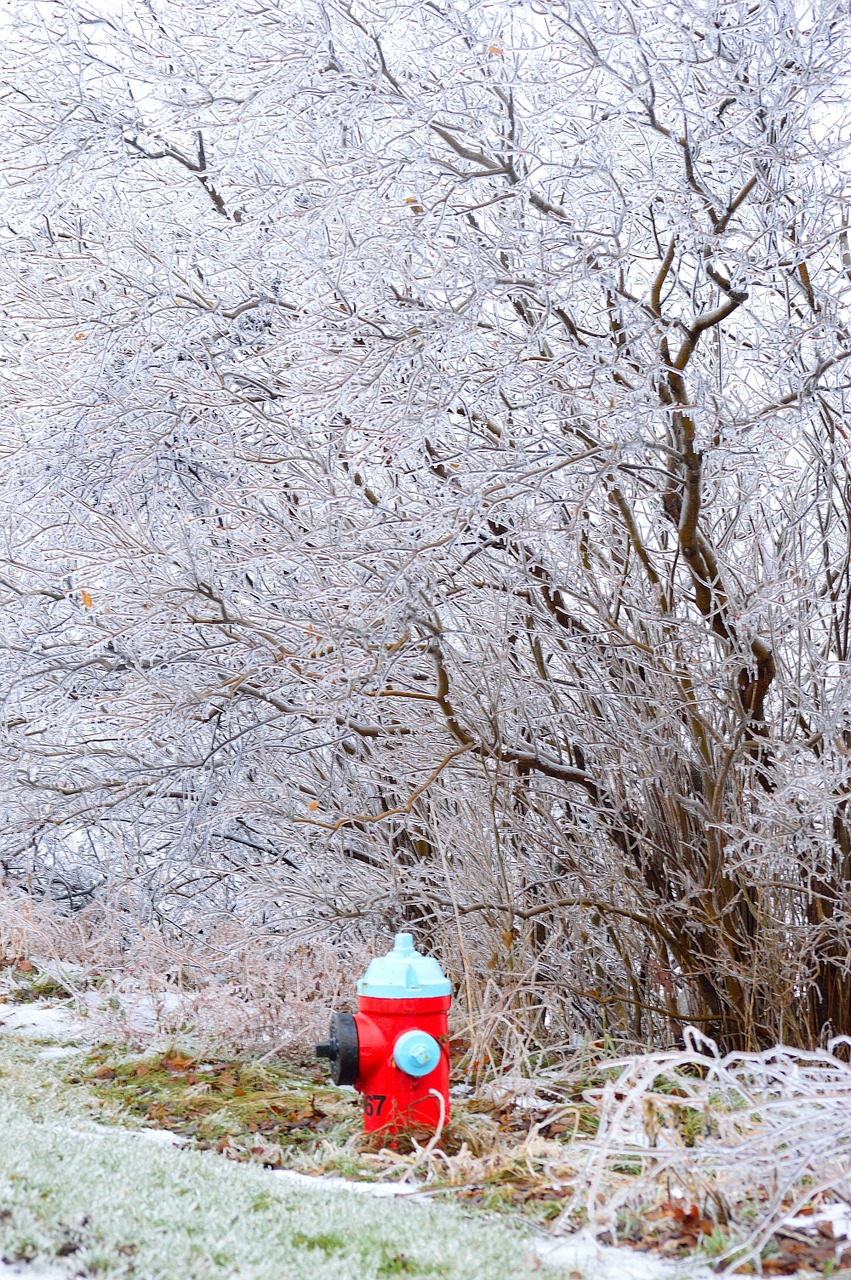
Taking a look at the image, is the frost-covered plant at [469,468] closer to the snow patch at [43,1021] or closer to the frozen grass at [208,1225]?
A: the snow patch at [43,1021]

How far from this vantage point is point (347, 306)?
4602mm

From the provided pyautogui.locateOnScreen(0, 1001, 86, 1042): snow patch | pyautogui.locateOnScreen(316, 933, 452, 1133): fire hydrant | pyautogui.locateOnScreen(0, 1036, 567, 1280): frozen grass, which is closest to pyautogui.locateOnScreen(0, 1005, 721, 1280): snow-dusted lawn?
pyautogui.locateOnScreen(0, 1036, 567, 1280): frozen grass

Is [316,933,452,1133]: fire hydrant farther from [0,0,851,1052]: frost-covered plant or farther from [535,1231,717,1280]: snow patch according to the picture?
[535,1231,717,1280]: snow patch

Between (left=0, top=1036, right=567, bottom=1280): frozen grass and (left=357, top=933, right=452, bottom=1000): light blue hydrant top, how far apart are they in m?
0.67

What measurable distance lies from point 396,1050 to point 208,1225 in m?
1.17

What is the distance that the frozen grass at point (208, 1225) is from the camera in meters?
2.32

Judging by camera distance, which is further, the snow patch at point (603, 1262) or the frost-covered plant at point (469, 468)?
the frost-covered plant at point (469, 468)

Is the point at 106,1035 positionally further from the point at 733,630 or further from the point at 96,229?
the point at 96,229

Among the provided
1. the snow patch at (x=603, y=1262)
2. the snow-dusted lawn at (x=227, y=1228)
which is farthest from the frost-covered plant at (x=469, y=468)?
the snow patch at (x=603, y=1262)

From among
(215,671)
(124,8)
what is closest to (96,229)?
(124,8)

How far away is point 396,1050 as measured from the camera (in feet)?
12.1

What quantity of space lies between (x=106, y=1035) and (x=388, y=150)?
143 inches

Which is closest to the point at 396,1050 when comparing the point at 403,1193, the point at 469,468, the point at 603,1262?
the point at 403,1193

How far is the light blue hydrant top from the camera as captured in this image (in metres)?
3.75
